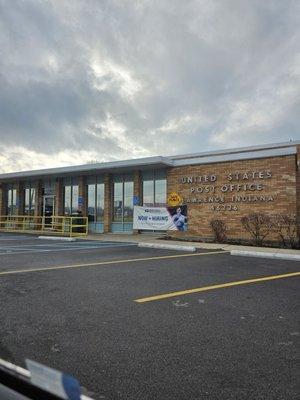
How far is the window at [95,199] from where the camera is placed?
2586 cm

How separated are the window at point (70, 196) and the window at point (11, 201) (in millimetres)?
5918

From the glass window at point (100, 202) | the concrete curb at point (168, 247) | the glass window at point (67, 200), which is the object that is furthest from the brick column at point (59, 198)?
the concrete curb at point (168, 247)

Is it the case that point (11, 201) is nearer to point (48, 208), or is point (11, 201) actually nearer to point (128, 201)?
point (48, 208)

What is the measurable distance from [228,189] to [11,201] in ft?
63.5

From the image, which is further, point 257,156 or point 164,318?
point 257,156

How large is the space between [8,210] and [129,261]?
→ 2302cm

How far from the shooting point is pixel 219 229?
19438 millimetres

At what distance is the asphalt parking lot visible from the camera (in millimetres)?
3865

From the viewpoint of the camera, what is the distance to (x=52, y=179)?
29203mm

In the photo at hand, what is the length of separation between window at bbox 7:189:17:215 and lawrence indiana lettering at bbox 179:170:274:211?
16.0 metres

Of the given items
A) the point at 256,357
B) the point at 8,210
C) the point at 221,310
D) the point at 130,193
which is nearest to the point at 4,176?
the point at 8,210

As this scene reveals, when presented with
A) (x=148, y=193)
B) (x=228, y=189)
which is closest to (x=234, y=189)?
(x=228, y=189)

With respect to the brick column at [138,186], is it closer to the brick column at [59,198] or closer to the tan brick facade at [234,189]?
the tan brick facade at [234,189]

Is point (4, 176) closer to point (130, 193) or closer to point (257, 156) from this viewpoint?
Result: point (130, 193)
